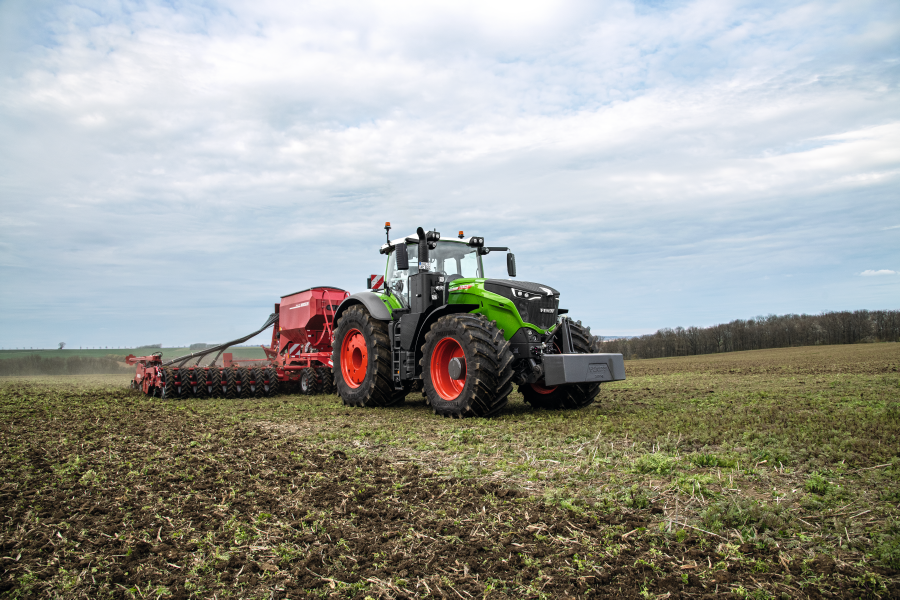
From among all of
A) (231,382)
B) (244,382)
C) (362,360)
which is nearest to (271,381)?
(244,382)

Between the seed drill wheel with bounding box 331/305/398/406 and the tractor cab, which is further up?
the tractor cab

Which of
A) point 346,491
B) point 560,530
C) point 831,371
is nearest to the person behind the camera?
point 560,530

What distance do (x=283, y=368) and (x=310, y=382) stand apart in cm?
78

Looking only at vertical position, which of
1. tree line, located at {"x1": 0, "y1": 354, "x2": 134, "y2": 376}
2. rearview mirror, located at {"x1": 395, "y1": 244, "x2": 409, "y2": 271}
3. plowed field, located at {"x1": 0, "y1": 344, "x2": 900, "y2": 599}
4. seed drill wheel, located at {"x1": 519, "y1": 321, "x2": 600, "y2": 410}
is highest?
rearview mirror, located at {"x1": 395, "y1": 244, "x2": 409, "y2": 271}

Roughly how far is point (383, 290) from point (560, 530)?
7.15 metres

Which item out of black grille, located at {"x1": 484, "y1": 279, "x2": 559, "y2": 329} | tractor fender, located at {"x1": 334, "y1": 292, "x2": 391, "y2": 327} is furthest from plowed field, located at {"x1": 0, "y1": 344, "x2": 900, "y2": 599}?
tractor fender, located at {"x1": 334, "y1": 292, "x2": 391, "y2": 327}

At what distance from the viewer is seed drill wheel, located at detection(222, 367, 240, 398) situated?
40.5ft

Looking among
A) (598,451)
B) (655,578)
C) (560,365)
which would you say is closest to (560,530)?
(655,578)

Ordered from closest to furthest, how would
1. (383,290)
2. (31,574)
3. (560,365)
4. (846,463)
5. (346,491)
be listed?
(31,574)
(346,491)
(846,463)
(560,365)
(383,290)

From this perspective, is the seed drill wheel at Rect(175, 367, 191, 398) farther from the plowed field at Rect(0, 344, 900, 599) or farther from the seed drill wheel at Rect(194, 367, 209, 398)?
the plowed field at Rect(0, 344, 900, 599)

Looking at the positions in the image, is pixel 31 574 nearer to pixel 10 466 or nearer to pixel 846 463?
pixel 10 466

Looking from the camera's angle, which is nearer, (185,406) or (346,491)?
(346,491)

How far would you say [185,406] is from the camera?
10539 mm

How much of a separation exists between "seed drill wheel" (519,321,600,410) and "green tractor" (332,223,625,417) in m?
0.02
